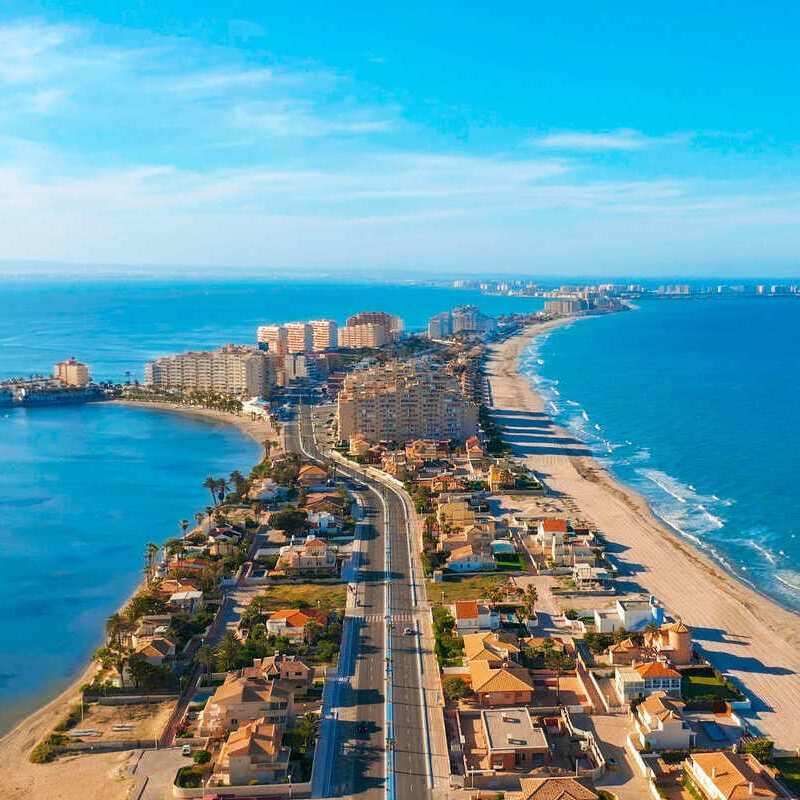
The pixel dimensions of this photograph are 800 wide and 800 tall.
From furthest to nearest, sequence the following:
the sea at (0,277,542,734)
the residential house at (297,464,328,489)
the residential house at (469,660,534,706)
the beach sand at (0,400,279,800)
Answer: the residential house at (297,464,328,489)
the sea at (0,277,542,734)
the residential house at (469,660,534,706)
the beach sand at (0,400,279,800)

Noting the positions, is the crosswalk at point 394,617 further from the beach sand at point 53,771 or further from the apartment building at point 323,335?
the apartment building at point 323,335

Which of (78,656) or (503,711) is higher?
(503,711)

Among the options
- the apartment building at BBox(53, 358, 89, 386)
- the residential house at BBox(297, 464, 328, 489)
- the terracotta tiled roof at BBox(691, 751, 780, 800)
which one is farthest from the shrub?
the apartment building at BBox(53, 358, 89, 386)

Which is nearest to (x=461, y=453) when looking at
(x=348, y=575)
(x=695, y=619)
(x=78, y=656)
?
(x=348, y=575)

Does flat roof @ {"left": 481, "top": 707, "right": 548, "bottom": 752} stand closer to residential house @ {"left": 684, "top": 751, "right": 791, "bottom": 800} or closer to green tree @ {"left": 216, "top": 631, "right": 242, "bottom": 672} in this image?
residential house @ {"left": 684, "top": 751, "right": 791, "bottom": 800}

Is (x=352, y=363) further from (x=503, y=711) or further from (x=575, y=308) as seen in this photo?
(x=575, y=308)

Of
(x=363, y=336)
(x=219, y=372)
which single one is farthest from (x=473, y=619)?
(x=363, y=336)

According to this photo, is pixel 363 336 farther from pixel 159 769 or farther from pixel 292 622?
pixel 159 769
